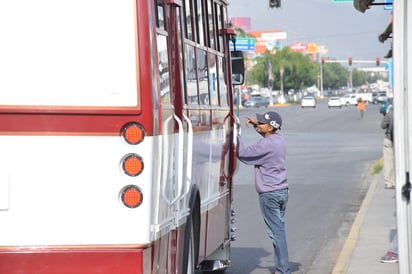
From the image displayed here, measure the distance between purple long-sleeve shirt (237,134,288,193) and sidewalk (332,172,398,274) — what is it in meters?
1.76

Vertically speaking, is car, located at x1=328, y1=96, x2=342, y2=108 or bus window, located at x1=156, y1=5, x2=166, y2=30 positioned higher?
bus window, located at x1=156, y1=5, x2=166, y2=30

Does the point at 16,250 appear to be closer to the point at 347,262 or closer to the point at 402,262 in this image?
the point at 402,262

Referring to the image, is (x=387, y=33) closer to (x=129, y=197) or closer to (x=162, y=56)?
(x=162, y=56)

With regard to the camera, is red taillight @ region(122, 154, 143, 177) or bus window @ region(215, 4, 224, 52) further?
bus window @ region(215, 4, 224, 52)

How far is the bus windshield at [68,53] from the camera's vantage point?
6832 mm

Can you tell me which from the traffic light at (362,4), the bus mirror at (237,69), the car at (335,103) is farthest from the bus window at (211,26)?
the car at (335,103)

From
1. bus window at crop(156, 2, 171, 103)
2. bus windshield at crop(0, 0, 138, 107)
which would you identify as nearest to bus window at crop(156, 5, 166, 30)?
bus window at crop(156, 2, 171, 103)

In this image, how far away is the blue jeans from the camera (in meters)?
10.9

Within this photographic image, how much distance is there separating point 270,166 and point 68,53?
434 centimetres

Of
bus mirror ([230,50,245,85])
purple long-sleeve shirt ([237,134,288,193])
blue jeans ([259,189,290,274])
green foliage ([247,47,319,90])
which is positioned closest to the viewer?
purple long-sleeve shirt ([237,134,288,193])

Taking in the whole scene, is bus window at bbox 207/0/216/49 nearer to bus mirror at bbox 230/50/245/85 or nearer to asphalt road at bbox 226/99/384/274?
bus mirror at bbox 230/50/245/85

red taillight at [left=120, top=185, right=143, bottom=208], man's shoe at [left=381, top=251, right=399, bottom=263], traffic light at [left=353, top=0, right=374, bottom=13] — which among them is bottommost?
man's shoe at [left=381, top=251, right=399, bottom=263]

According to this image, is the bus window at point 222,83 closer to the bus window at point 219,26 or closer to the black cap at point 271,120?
the bus window at point 219,26

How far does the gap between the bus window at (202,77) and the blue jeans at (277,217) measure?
1.44 meters
